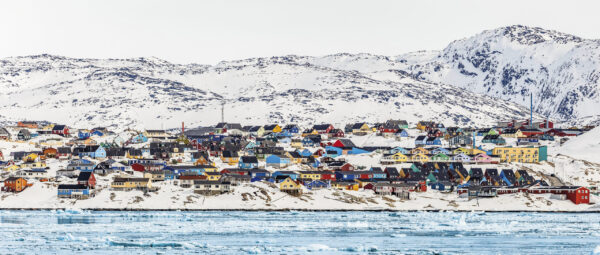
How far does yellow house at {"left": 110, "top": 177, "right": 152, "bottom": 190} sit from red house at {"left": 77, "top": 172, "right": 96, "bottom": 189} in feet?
10.7

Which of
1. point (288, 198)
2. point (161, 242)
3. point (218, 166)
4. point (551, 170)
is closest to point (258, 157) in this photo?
point (218, 166)

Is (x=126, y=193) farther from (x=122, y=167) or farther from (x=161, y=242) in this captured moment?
(x=161, y=242)

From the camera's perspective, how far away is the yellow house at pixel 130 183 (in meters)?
145

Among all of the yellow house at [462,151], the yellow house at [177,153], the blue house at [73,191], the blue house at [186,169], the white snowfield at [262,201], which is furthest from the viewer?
the yellow house at [462,151]

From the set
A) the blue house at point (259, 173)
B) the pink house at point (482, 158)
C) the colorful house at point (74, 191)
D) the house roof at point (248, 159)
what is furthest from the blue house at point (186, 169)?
the pink house at point (482, 158)

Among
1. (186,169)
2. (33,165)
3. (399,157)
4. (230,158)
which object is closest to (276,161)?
(230,158)

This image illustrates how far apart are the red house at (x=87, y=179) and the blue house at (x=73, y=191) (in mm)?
3238

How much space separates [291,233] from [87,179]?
56.7 metres

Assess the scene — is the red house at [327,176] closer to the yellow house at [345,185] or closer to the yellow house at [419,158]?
the yellow house at [345,185]

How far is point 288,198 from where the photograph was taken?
142375 millimetres

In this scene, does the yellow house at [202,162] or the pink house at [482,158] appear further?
the pink house at [482,158]

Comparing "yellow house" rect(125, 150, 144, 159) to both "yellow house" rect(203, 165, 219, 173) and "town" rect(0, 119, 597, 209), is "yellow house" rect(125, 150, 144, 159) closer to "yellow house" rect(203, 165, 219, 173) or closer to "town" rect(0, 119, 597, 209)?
"town" rect(0, 119, 597, 209)

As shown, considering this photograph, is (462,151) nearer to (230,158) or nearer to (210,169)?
(230,158)

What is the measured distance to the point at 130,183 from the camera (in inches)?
5743
